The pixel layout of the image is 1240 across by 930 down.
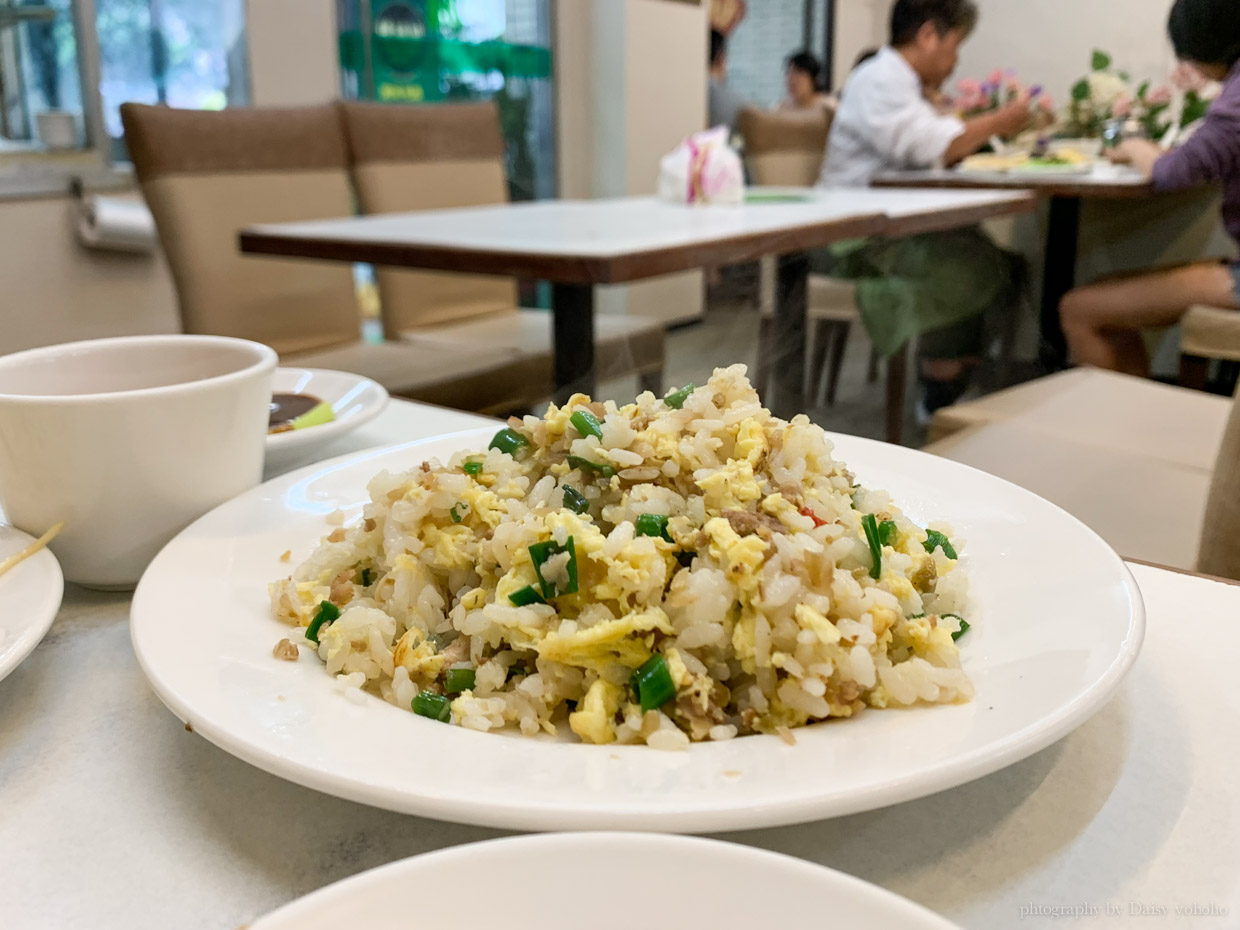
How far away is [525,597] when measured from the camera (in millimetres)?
466

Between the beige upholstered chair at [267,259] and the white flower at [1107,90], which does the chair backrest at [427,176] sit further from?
the white flower at [1107,90]

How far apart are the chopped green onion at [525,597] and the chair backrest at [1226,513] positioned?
816 millimetres

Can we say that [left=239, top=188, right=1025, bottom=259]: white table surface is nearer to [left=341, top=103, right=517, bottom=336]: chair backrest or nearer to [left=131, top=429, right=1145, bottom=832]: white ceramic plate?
[left=341, top=103, right=517, bottom=336]: chair backrest

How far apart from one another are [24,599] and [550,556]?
0.28m

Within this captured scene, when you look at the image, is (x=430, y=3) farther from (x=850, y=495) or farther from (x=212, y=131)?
(x=850, y=495)

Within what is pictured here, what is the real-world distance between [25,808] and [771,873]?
1.11ft

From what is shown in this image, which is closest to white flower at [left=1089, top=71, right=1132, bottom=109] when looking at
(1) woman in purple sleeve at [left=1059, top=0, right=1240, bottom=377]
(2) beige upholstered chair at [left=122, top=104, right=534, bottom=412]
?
(1) woman in purple sleeve at [left=1059, top=0, right=1240, bottom=377]

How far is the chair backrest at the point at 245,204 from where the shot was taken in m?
2.20

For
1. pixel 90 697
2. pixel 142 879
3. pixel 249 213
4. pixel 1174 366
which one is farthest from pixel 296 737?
pixel 1174 366

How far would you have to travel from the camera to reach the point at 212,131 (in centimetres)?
226

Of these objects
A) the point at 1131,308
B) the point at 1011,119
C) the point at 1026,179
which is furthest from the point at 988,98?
the point at 1131,308

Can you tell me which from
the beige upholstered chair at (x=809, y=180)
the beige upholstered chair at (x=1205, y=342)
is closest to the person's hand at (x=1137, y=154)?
the beige upholstered chair at (x=1205, y=342)

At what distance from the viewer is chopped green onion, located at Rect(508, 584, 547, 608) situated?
0.47 meters

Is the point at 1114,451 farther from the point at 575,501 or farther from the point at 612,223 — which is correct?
the point at 575,501
